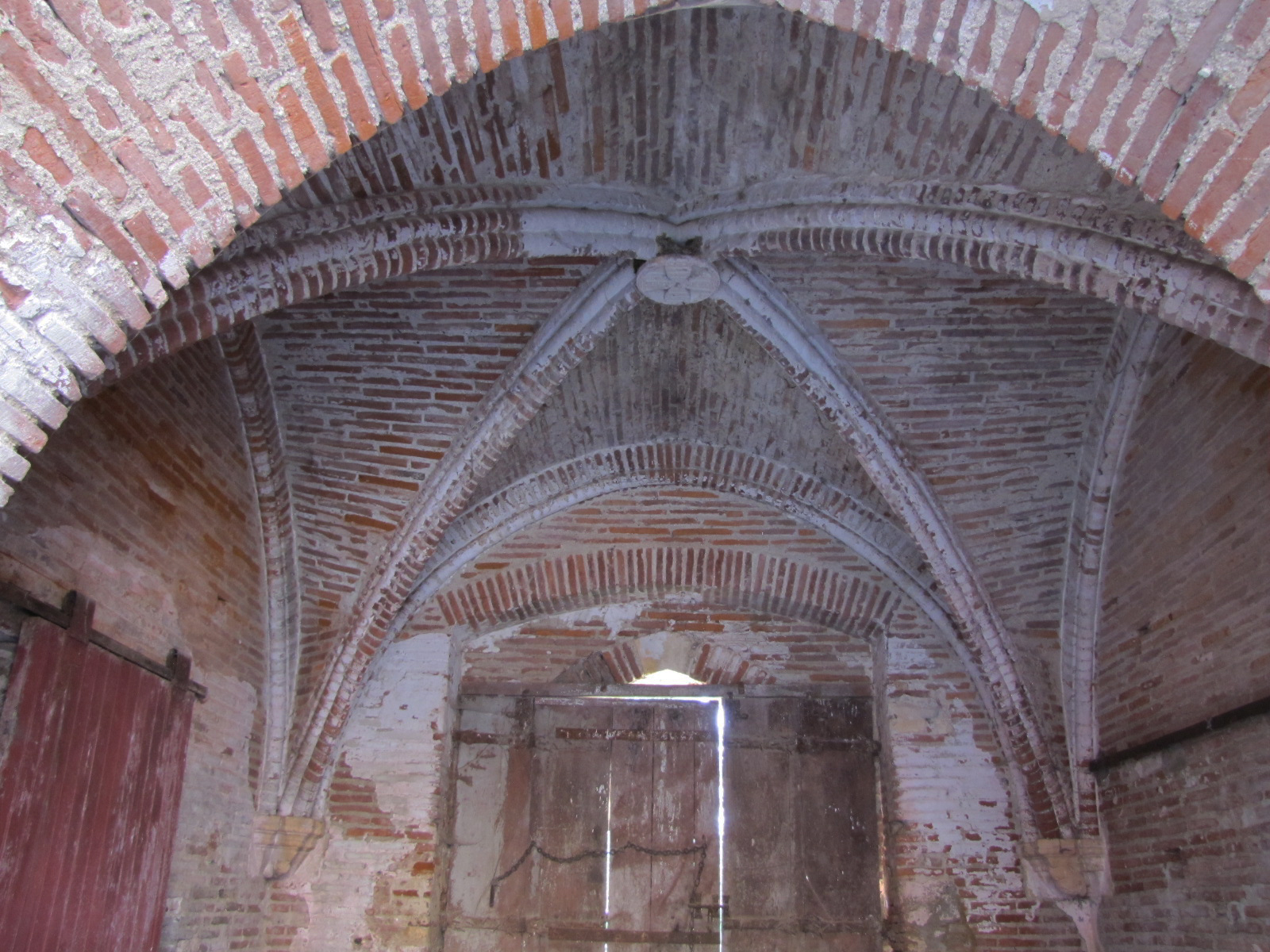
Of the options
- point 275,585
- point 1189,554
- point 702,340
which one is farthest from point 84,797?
point 1189,554

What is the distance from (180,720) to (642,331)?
11.0 ft

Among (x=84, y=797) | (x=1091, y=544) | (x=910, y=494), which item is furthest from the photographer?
(x=910, y=494)

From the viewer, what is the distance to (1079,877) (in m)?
6.04

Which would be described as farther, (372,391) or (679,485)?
(679,485)

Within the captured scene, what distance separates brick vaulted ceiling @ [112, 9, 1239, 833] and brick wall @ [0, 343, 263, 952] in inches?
12.1

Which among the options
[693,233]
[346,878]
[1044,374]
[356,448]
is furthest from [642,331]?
[346,878]

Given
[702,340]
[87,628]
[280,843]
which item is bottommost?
[280,843]

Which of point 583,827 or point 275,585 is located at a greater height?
point 275,585

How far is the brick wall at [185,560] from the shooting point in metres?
4.63

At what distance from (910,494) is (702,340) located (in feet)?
5.13

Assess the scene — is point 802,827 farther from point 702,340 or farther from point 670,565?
point 702,340

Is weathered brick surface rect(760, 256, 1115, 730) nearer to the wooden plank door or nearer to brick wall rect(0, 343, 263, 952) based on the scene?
the wooden plank door

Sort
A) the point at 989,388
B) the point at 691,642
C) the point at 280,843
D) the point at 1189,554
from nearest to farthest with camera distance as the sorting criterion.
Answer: the point at 1189,554, the point at 989,388, the point at 280,843, the point at 691,642

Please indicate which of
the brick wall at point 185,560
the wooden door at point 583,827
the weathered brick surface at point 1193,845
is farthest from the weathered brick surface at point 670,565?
the weathered brick surface at point 1193,845
